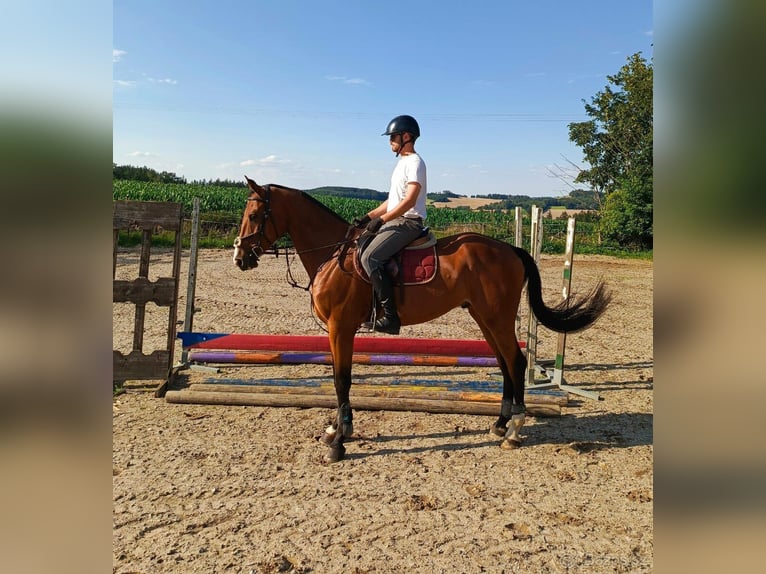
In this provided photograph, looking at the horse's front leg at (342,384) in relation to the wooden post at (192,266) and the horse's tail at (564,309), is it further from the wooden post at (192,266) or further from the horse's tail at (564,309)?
the wooden post at (192,266)

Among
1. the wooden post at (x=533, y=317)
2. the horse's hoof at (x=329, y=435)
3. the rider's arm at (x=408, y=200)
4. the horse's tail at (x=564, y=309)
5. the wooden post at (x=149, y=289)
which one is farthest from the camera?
the wooden post at (x=533, y=317)

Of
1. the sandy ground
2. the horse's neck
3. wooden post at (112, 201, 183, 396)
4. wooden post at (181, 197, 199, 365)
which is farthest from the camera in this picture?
wooden post at (181, 197, 199, 365)

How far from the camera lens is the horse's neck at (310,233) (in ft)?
16.8

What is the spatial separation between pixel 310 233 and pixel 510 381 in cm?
264

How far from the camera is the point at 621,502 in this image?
3.92m

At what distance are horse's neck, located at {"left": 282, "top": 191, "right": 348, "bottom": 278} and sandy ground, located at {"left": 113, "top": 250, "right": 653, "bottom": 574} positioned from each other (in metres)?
1.82

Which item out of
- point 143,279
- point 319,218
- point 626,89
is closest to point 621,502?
point 319,218

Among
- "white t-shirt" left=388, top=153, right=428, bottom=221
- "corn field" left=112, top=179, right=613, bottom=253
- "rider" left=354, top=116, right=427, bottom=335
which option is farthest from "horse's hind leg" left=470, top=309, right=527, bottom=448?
"corn field" left=112, top=179, right=613, bottom=253

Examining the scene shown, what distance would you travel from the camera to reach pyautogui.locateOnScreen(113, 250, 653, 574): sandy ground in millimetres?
3203

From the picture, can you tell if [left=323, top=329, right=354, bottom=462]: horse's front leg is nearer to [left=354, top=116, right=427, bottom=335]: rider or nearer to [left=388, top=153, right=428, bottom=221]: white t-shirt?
[left=354, top=116, right=427, bottom=335]: rider

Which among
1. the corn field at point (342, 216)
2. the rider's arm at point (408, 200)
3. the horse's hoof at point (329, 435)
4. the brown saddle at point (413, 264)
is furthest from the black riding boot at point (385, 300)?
the corn field at point (342, 216)
